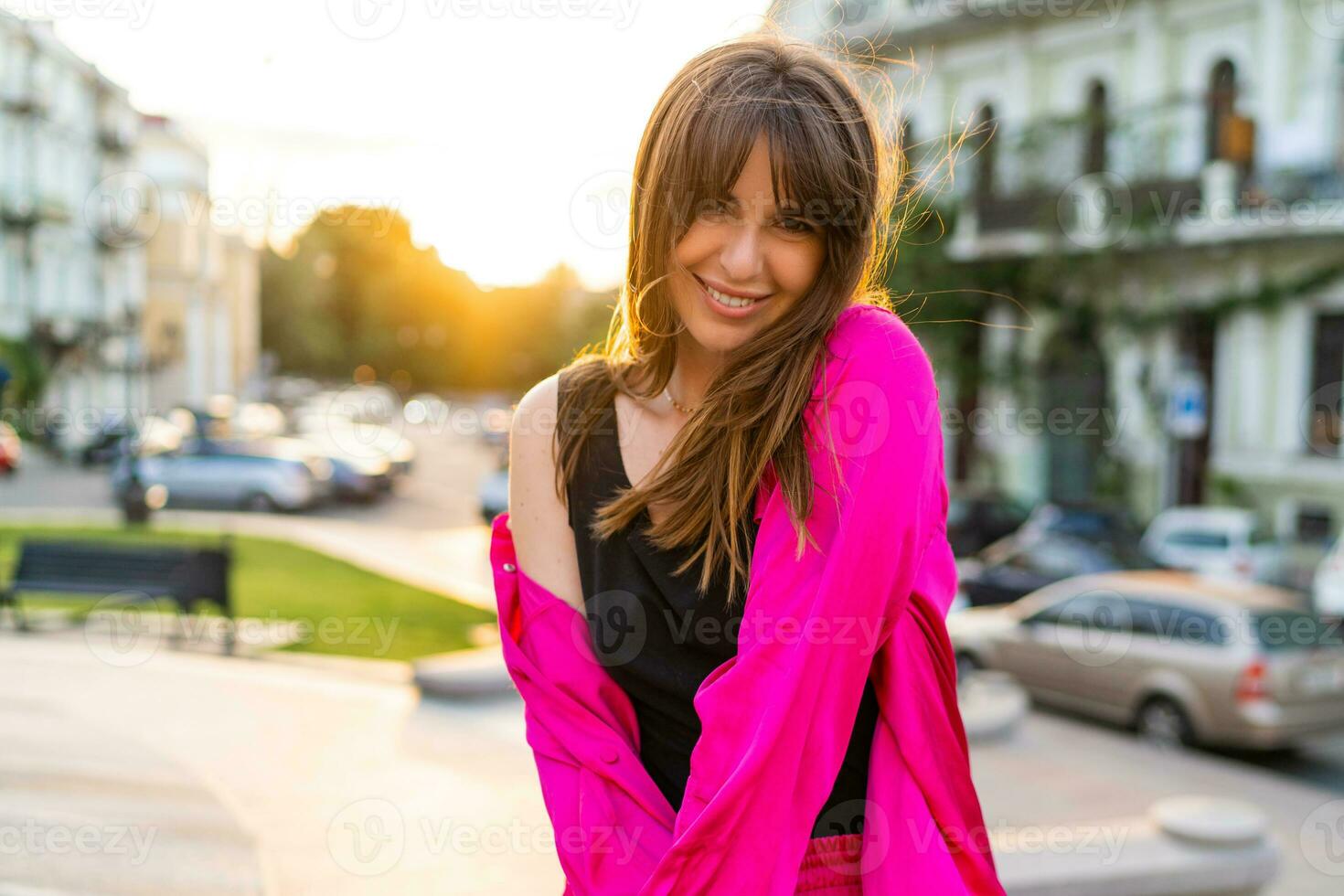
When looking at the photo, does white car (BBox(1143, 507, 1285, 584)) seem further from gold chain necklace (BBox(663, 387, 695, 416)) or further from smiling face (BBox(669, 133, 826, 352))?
smiling face (BBox(669, 133, 826, 352))

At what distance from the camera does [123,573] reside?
31.3 feet

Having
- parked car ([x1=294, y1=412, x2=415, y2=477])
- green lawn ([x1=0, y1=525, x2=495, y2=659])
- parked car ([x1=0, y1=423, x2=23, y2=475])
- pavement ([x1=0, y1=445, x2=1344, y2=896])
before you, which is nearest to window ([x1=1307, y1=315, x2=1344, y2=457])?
pavement ([x1=0, y1=445, x2=1344, y2=896])

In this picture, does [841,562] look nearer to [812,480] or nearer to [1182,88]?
[812,480]

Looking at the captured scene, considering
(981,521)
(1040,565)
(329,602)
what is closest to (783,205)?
(329,602)

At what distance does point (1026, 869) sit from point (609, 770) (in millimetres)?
2942

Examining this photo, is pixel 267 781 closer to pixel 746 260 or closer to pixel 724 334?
pixel 724 334

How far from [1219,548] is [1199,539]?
265 millimetres

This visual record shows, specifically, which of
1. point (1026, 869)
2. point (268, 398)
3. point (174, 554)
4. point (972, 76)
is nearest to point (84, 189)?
point (268, 398)

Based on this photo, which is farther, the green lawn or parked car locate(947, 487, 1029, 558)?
parked car locate(947, 487, 1029, 558)

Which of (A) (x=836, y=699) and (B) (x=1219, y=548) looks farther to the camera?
(B) (x=1219, y=548)

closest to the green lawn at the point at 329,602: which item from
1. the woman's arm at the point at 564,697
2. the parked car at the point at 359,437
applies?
the woman's arm at the point at 564,697

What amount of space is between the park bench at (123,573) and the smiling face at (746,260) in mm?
8538

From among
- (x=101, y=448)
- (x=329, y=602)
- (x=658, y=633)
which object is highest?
(x=658, y=633)

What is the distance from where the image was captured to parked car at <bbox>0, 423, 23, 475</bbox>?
88.7 ft
